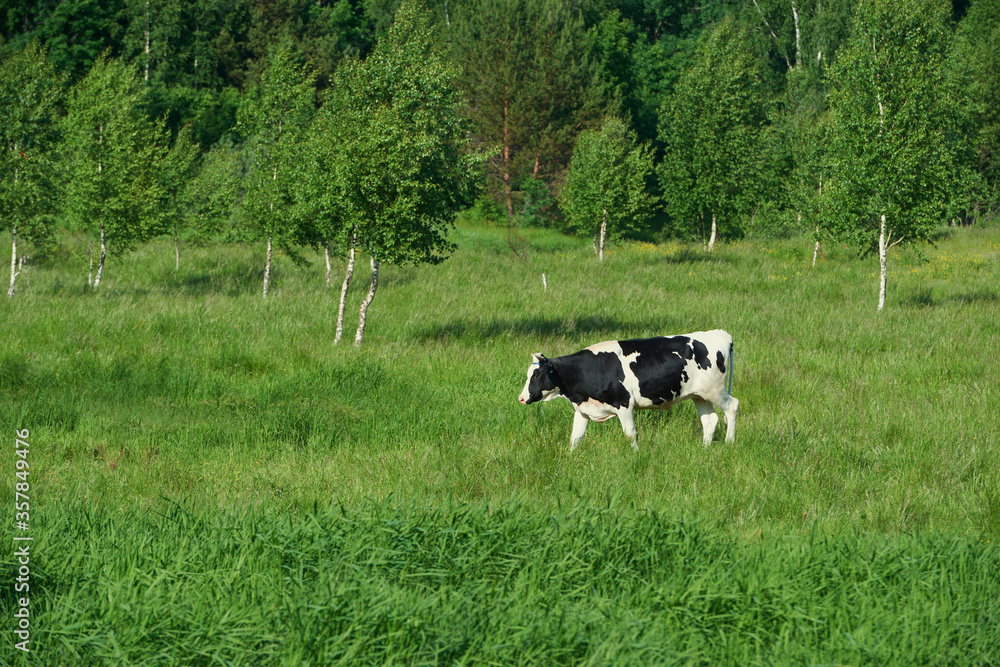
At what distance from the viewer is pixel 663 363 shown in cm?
970

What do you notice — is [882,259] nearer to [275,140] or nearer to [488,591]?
[275,140]

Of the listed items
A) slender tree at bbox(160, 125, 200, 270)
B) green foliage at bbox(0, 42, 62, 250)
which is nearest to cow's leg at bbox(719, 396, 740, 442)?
green foliage at bbox(0, 42, 62, 250)

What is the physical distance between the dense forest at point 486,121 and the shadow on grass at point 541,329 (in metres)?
1.72

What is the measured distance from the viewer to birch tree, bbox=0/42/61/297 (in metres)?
24.5

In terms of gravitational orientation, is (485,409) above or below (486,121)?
below

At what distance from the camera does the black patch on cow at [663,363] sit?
9.62 meters

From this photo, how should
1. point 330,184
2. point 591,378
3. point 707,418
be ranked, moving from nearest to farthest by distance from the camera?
point 591,378 → point 707,418 → point 330,184

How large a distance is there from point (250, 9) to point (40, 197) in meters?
49.6

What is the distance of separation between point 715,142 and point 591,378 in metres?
34.6

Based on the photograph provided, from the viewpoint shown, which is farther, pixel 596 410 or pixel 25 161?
pixel 25 161

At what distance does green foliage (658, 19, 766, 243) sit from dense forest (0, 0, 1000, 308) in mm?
134

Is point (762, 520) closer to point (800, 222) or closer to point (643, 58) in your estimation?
point (800, 222)

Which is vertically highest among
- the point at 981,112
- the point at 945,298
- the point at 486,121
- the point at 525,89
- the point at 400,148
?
the point at 525,89

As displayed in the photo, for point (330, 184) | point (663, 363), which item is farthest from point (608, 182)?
point (663, 363)
